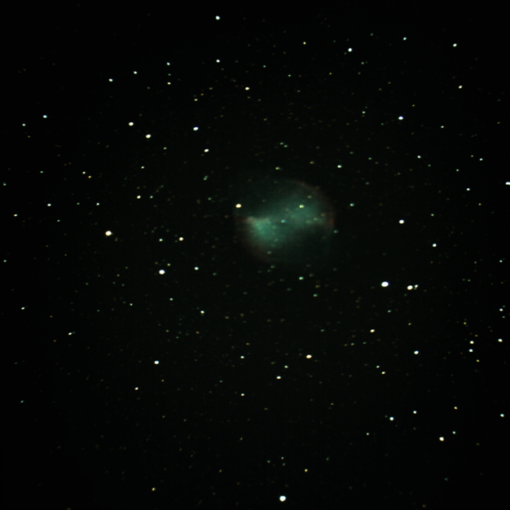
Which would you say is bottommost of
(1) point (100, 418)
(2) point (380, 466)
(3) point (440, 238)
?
(2) point (380, 466)

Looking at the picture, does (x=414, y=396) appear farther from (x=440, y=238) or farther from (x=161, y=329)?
(x=161, y=329)

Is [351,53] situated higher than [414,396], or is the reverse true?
[351,53]

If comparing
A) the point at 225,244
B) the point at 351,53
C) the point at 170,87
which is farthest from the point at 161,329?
the point at 351,53

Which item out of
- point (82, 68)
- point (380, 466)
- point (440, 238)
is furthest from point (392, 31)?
point (380, 466)

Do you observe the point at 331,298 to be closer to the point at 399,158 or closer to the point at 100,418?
the point at 399,158

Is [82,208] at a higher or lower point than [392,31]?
lower

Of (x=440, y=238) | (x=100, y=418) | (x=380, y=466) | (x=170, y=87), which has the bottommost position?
(x=380, y=466)
